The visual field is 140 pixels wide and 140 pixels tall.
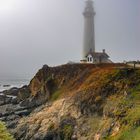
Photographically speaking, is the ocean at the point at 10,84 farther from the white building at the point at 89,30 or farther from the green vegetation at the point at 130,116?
the green vegetation at the point at 130,116

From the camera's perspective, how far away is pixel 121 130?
1705 inches

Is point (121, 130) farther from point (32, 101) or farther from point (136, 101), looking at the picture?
point (32, 101)

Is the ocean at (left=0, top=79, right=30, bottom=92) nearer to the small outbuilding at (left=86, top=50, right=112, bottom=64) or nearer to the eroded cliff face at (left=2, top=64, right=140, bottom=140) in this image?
the small outbuilding at (left=86, top=50, right=112, bottom=64)

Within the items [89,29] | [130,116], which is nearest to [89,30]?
[89,29]

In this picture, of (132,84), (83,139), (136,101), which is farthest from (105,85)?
(83,139)

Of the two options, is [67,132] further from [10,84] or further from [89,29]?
[10,84]

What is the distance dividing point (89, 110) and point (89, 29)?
5949 centimetres

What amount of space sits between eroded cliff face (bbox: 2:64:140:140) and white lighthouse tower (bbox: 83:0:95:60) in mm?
38823

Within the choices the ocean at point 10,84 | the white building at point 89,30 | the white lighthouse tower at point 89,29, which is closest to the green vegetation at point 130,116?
the white building at point 89,30

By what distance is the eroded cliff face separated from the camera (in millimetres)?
45375

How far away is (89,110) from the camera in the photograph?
51.2 m

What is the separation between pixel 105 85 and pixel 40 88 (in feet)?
59.6

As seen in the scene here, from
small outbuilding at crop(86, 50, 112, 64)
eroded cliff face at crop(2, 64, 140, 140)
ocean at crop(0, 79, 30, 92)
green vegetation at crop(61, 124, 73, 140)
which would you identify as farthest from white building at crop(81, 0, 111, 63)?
green vegetation at crop(61, 124, 73, 140)

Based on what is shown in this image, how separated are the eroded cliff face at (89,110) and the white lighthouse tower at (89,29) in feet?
127
